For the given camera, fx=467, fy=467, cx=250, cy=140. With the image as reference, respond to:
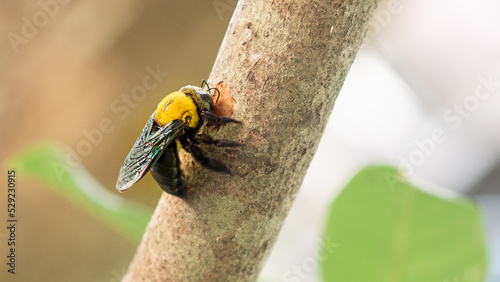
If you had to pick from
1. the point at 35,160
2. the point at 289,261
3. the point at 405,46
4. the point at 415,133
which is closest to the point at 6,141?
the point at 35,160

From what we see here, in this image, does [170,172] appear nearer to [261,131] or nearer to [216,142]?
[216,142]

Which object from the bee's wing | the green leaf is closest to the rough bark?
the bee's wing

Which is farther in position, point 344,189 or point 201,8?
point 201,8

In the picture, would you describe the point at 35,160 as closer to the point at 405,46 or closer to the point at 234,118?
the point at 234,118

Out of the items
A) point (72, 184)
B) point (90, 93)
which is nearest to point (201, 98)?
point (72, 184)

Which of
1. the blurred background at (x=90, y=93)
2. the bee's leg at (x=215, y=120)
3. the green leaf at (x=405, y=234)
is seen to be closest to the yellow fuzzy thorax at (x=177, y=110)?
the bee's leg at (x=215, y=120)

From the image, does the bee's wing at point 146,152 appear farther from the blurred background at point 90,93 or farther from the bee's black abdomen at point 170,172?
the blurred background at point 90,93

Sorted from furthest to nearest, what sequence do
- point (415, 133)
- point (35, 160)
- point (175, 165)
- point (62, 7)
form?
point (415, 133), point (62, 7), point (35, 160), point (175, 165)
